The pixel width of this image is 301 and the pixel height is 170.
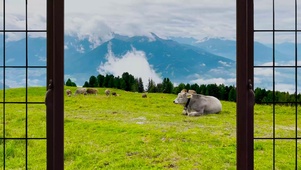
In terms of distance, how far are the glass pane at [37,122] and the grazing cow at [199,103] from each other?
7.45 ft

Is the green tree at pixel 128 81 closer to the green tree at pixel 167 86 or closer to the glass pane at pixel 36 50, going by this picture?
the green tree at pixel 167 86

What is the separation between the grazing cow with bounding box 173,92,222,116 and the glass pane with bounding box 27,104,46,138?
7.45 feet

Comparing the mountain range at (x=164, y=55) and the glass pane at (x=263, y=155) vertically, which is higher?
the mountain range at (x=164, y=55)

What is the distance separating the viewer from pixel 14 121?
6.46 metres

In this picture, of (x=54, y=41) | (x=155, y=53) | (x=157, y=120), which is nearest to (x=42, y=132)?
(x=157, y=120)

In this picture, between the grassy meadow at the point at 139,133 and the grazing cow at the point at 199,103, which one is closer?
the grassy meadow at the point at 139,133

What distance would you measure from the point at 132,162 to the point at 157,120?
37.8 inches

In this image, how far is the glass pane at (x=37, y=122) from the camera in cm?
659

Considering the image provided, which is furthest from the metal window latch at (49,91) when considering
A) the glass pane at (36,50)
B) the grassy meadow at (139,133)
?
the grassy meadow at (139,133)

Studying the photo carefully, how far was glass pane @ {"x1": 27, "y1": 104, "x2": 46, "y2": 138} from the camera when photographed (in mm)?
6590

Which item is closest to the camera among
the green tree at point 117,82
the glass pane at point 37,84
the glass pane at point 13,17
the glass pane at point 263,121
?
the glass pane at point 13,17

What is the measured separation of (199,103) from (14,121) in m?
3.04

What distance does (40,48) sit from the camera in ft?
19.6

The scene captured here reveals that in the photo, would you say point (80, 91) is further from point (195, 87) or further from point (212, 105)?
point (212, 105)
